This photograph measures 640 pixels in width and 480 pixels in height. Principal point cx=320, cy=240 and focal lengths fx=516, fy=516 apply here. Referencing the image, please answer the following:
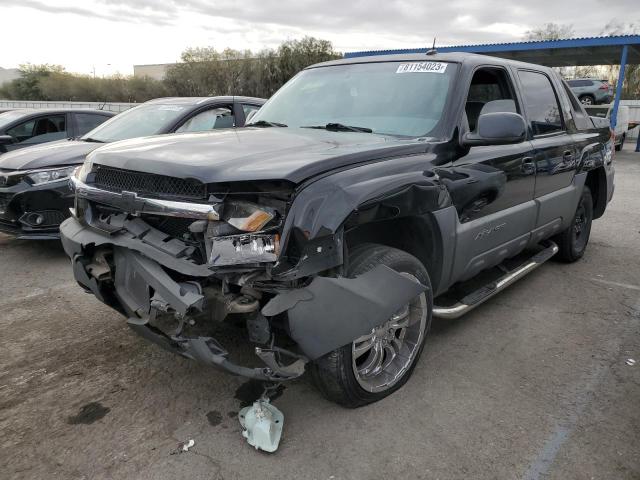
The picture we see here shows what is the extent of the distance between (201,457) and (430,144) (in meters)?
2.12

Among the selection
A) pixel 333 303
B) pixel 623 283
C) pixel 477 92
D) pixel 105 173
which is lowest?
pixel 623 283

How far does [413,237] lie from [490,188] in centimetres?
78

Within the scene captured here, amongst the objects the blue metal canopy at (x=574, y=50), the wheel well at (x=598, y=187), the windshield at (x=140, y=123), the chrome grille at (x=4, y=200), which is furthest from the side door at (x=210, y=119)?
the blue metal canopy at (x=574, y=50)

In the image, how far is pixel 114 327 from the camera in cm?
384

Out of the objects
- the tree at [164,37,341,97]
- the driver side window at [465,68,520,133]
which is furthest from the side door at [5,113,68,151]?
the tree at [164,37,341,97]

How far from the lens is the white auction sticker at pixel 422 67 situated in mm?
3584

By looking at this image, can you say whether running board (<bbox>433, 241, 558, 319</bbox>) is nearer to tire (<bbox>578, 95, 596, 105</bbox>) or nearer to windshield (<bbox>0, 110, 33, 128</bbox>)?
windshield (<bbox>0, 110, 33, 128</bbox>)

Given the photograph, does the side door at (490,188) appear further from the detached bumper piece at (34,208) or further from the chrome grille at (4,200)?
the chrome grille at (4,200)

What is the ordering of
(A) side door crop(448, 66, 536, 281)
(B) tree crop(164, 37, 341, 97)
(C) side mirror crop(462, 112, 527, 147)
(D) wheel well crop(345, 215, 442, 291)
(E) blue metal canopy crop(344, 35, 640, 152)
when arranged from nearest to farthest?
1. (D) wheel well crop(345, 215, 442, 291)
2. (C) side mirror crop(462, 112, 527, 147)
3. (A) side door crop(448, 66, 536, 281)
4. (E) blue metal canopy crop(344, 35, 640, 152)
5. (B) tree crop(164, 37, 341, 97)

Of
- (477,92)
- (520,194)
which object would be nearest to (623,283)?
(520,194)

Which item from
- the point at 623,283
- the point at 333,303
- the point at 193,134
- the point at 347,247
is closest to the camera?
the point at 333,303

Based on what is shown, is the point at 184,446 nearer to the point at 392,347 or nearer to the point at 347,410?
the point at 347,410

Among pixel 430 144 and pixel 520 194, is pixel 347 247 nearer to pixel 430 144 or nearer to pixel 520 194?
pixel 430 144

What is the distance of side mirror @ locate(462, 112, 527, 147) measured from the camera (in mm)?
3105
